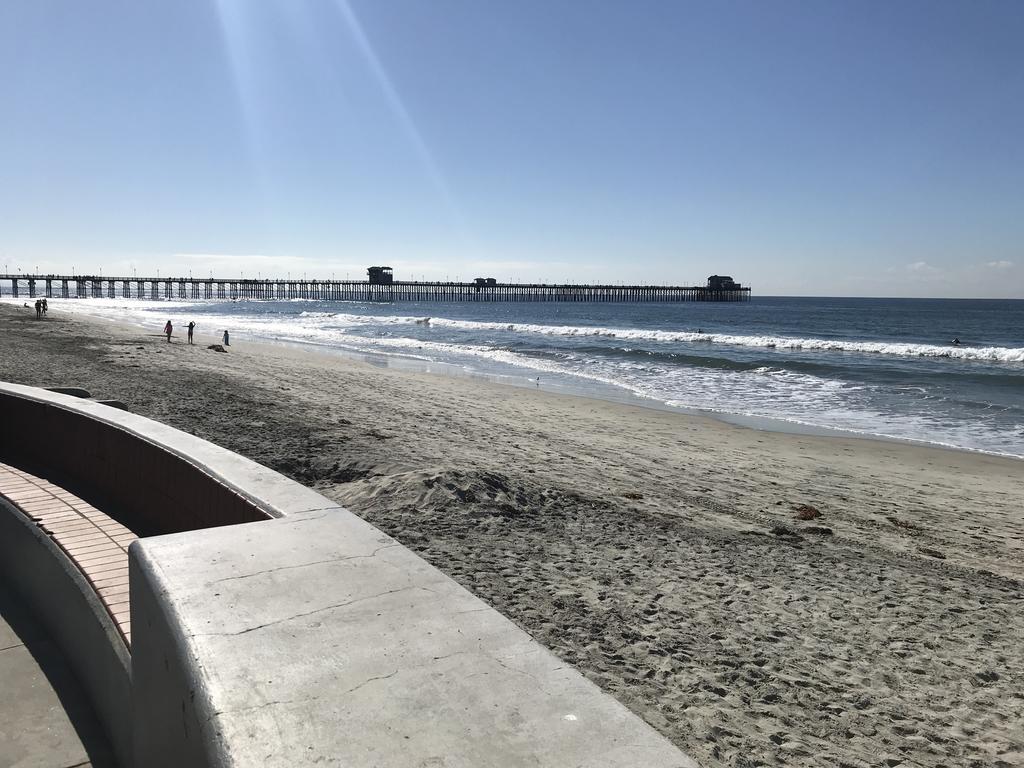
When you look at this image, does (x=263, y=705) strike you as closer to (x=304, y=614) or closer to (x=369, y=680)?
(x=369, y=680)

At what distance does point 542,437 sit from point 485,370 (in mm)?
13646

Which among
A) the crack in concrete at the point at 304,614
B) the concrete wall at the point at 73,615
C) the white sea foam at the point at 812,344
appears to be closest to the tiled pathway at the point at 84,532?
the concrete wall at the point at 73,615

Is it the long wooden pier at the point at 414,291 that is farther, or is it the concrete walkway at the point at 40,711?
the long wooden pier at the point at 414,291

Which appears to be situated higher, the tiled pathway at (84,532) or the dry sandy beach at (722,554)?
the tiled pathway at (84,532)

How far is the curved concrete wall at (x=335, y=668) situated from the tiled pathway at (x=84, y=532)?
712 mm

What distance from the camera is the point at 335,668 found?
1.69 m

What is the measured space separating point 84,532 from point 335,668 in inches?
103

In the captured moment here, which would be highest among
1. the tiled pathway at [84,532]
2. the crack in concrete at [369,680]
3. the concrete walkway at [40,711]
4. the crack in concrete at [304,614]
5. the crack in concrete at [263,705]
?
the crack in concrete at [304,614]

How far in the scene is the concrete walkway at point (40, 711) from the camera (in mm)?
2547

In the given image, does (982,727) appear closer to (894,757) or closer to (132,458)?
(894,757)

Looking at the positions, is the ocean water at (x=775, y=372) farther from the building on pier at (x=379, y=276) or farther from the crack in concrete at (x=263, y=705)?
the building on pier at (x=379, y=276)

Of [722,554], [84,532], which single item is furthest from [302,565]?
[722,554]

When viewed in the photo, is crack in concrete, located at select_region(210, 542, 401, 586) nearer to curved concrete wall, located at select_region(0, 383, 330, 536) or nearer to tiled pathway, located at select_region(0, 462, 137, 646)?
curved concrete wall, located at select_region(0, 383, 330, 536)

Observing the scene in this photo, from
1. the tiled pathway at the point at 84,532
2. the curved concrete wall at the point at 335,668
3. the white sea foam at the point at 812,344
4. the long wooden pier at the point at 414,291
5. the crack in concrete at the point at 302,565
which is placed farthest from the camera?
the long wooden pier at the point at 414,291
